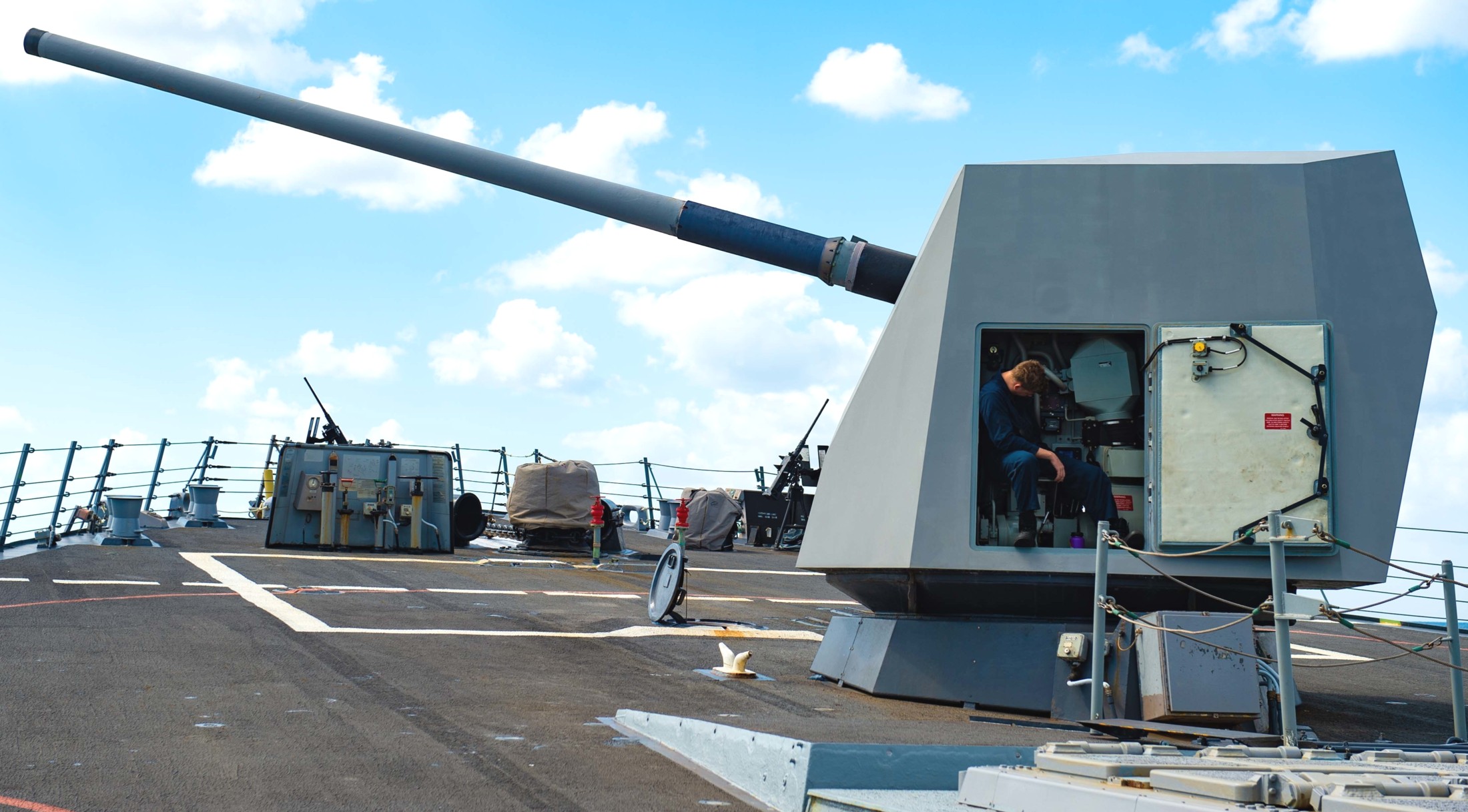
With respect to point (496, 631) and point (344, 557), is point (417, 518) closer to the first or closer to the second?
point (344, 557)

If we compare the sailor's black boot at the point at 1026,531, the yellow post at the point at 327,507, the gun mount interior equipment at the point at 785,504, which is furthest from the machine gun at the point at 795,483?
the sailor's black boot at the point at 1026,531

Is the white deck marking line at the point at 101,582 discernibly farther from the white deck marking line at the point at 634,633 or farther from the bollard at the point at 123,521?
the bollard at the point at 123,521

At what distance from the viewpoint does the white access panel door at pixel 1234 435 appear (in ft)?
20.7

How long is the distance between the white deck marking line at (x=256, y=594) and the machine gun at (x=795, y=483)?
10.8 meters

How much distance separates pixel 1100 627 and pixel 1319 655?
654 centimetres

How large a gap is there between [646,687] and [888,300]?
118 inches

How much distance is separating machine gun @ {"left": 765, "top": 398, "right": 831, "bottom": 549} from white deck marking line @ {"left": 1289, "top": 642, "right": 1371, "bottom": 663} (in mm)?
10930

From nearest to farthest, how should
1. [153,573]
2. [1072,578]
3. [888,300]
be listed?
1. [1072,578]
2. [888,300]
3. [153,573]

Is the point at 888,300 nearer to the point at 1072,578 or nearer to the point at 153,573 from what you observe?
the point at 1072,578

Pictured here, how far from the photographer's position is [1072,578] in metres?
6.55

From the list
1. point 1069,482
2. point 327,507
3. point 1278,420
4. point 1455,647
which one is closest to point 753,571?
point 327,507

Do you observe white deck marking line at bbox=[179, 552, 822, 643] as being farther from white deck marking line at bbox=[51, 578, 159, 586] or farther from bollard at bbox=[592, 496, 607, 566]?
bollard at bbox=[592, 496, 607, 566]

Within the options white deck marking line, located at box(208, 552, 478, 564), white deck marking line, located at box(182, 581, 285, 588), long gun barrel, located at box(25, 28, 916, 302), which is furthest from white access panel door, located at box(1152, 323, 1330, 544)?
white deck marking line, located at box(208, 552, 478, 564)

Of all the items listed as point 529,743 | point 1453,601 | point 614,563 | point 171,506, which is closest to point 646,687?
point 529,743
